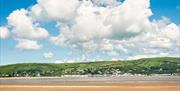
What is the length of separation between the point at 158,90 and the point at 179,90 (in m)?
2.27

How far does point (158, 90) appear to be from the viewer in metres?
38.5

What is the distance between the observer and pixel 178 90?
121ft

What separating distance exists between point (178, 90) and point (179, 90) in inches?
4.6

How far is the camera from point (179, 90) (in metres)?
36.9

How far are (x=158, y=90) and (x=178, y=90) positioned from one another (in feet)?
7.08
